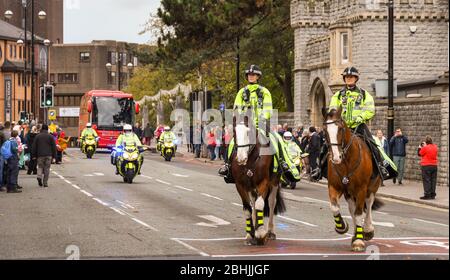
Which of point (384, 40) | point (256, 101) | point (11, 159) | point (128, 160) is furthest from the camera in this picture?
point (384, 40)

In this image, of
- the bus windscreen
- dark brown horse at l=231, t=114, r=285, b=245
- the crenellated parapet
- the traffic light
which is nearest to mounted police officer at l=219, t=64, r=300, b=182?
dark brown horse at l=231, t=114, r=285, b=245

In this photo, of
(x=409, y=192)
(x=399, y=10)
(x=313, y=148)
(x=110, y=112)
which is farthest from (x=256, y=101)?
(x=110, y=112)

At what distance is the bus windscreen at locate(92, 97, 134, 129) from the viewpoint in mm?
65062

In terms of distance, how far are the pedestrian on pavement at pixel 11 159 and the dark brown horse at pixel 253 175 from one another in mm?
15374

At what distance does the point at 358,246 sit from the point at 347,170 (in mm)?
1085

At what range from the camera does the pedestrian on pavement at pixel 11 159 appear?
97.6ft

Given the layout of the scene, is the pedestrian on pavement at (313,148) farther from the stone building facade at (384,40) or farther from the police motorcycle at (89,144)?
the police motorcycle at (89,144)

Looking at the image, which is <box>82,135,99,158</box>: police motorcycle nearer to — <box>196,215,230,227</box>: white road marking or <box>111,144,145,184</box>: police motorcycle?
<box>111,144,145,184</box>: police motorcycle

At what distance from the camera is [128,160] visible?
33.5 metres

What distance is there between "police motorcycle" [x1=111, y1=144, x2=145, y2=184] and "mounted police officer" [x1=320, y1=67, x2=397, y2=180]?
1886cm

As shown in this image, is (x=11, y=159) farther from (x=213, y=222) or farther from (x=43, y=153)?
(x=213, y=222)

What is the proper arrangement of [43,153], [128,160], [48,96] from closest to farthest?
[43,153] < [128,160] < [48,96]
